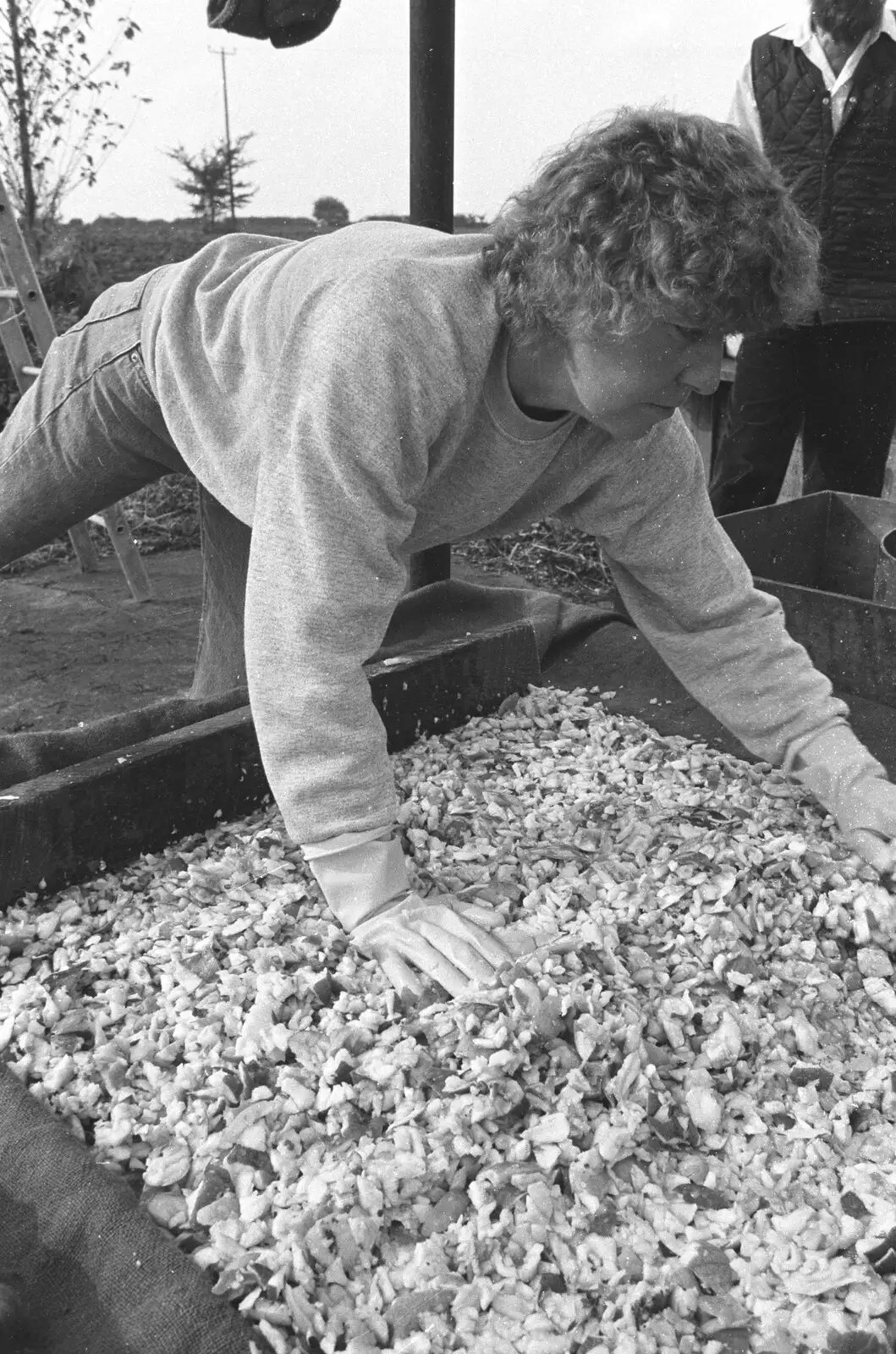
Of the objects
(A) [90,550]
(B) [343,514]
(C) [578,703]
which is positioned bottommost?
(A) [90,550]

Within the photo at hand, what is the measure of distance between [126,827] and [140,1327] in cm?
83

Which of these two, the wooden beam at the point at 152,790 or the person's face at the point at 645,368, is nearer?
the person's face at the point at 645,368

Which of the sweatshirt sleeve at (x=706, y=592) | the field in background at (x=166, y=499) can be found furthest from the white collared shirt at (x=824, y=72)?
the sweatshirt sleeve at (x=706, y=592)

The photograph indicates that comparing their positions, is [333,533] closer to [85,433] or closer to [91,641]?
[85,433]

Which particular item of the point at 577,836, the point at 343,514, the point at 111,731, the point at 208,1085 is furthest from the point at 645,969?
the point at 111,731

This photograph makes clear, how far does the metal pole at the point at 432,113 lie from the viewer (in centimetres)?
240

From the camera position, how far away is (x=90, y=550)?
14.6 ft

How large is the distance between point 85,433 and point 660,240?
107cm

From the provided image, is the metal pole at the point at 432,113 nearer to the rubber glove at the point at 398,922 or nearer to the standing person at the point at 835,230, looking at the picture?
the standing person at the point at 835,230

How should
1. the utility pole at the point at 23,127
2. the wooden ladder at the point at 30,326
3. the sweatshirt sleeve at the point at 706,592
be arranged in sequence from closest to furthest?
the sweatshirt sleeve at the point at 706,592 < the wooden ladder at the point at 30,326 < the utility pole at the point at 23,127

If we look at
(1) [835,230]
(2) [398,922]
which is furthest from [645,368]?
(1) [835,230]

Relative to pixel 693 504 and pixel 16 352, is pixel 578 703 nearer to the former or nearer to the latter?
pixel 693 504

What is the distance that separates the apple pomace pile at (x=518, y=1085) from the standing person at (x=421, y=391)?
0.39ft

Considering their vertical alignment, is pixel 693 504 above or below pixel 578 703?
above
